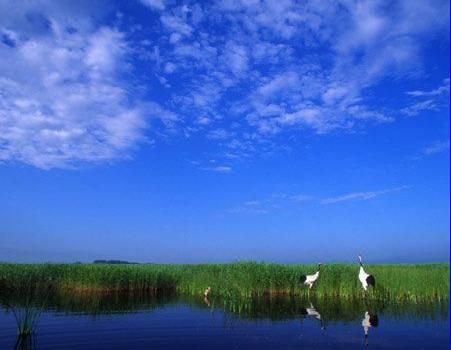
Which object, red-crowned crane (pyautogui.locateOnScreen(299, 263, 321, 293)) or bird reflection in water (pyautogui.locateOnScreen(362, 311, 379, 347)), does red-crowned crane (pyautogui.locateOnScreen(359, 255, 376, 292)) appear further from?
bird reflection in water (pyautogui.locateOnScreen(362, 311, 379, 347))

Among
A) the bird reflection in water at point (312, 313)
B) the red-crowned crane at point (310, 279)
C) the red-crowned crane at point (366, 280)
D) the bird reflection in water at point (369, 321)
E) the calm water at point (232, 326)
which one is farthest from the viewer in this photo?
the red-crowned crane at point (310, 279)

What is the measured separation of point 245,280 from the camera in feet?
87.0

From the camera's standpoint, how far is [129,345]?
13844 millimetres

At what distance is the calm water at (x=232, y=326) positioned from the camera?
46.2 ft

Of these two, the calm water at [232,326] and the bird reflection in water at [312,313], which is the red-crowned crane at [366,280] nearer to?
the calm water at [232,326]

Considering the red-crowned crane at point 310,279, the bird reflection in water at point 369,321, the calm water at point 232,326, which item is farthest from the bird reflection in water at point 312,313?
the red-crowned crane at point 310,279

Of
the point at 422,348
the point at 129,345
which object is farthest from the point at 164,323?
the point at 422,348

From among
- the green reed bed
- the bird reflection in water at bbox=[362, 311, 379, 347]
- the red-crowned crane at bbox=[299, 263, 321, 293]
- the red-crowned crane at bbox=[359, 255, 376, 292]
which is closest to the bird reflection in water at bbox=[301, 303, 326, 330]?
the bird reflection in water at bbox=[362, 311, 379, 347]

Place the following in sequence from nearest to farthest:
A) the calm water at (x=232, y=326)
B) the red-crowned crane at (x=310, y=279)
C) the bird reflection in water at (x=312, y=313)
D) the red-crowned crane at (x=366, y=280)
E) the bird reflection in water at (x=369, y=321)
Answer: the calm water at (x=232, y=326) → the bird reflection in water at (x=369, y=321) → the bird reflection in water at (x=312, y=313) → the red-crowned crane at (x=366, y=280) → the red-crowned crane at (x=310, y=279)

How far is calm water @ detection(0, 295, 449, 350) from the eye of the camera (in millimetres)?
14070

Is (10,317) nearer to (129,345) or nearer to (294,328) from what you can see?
(129,345)

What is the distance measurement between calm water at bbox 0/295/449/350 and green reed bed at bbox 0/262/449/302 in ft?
6.20

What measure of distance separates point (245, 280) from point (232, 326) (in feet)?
31.5

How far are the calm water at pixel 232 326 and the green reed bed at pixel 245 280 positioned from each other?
1.89m
